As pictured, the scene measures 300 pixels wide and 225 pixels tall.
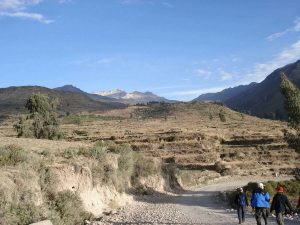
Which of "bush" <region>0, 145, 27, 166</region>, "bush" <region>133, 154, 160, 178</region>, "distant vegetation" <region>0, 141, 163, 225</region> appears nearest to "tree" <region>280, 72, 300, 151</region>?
"bush" <region>133, 154, 160, 178</region>

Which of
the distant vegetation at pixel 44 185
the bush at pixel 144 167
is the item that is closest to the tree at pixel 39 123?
the bush at pixel 144 167

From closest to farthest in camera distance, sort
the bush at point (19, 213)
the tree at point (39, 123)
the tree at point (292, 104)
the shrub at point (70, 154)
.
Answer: the bush at point (19, 213) → the shrub at point (70, 154) → the tree at point (292, 104) → the tree at point (39, 123)

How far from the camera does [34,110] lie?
246ft

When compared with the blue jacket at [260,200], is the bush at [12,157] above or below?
above

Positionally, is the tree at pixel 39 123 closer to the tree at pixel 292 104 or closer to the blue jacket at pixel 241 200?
the tree at pixel 292 104

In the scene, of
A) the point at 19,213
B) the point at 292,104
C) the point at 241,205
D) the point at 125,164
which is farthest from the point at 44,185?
the point at 292,104

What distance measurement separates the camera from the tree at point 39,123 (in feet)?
216

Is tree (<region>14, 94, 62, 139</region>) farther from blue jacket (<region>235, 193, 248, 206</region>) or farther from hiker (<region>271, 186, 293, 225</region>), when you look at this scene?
hiker (<region>271, 186, 293, 225</region>)

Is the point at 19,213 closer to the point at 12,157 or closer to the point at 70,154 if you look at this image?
the point at 12,157

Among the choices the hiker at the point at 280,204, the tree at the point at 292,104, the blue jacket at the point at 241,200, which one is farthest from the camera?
the tree at the point at 292,104

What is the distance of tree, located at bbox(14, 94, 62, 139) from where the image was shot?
216ft

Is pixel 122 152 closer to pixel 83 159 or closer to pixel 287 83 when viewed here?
pixel 83 159

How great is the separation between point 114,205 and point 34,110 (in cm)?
4763

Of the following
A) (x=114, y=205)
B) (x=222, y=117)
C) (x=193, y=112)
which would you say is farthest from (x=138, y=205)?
(x=193, y=112)
